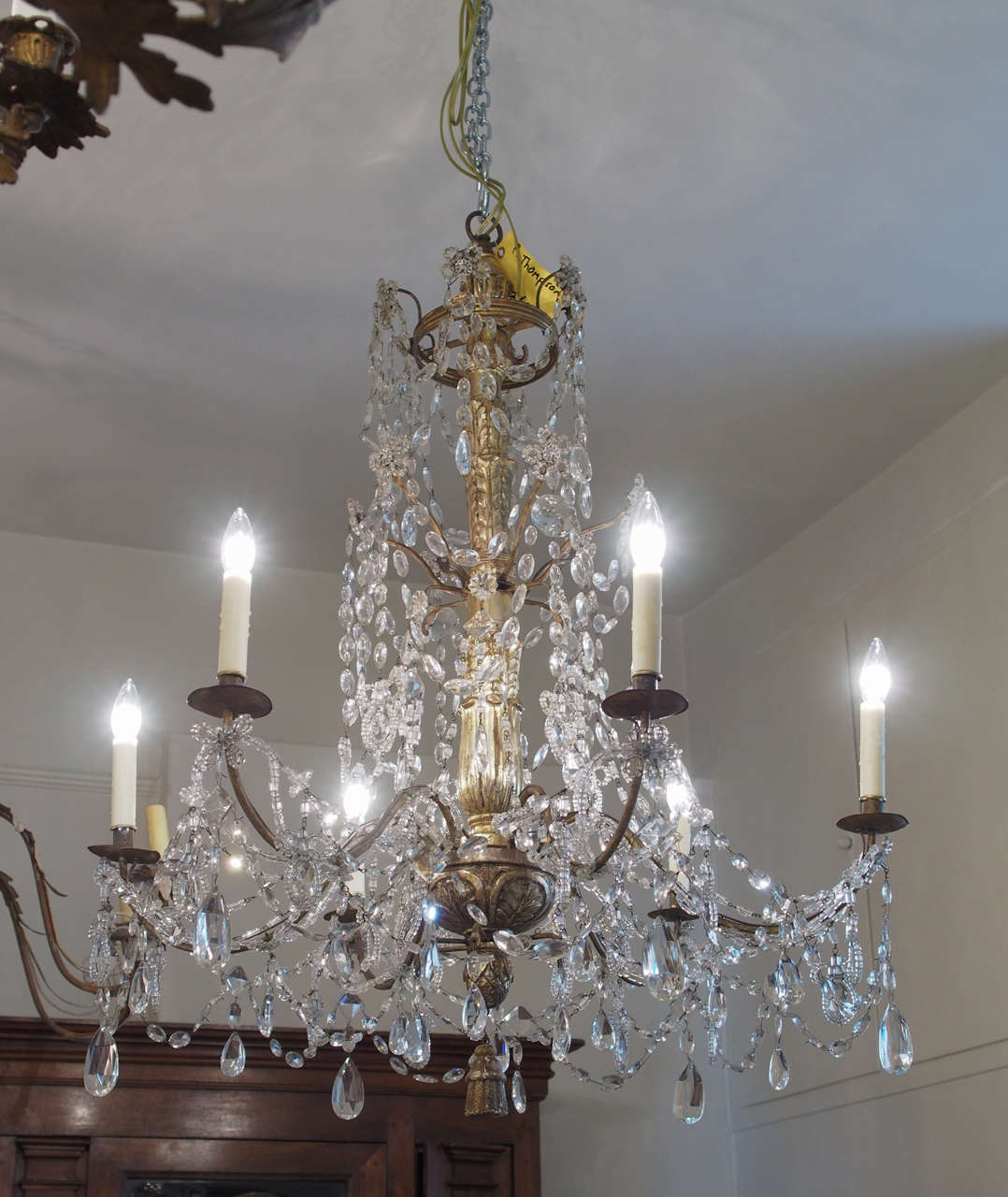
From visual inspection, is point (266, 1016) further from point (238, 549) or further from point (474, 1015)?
point (238, 549)

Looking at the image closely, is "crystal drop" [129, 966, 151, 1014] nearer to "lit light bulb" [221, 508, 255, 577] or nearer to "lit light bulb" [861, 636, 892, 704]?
"lit light bulb" [221, 508, 255, 577]

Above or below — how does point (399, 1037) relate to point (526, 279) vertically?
below

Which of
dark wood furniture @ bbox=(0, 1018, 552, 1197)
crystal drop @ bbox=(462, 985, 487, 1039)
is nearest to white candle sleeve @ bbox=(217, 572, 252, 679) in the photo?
crystal drop @ bbox=(462, 985, 487, 1039)

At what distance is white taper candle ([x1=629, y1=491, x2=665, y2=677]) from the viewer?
173 centimetres

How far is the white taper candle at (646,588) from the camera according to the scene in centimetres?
173

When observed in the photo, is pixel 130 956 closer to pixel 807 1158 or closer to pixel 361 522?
pixel 361 522

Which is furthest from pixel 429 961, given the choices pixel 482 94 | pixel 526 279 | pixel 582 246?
pixel 582 246

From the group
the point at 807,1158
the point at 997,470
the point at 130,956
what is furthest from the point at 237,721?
the point at 807,1158

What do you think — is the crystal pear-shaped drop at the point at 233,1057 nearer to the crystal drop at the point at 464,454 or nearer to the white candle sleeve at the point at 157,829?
the white candle sleeve at the point at 157,829

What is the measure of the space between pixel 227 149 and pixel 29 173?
36 centimetres

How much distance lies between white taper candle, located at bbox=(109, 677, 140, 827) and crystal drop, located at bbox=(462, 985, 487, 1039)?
0.50 m

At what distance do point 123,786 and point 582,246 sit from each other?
1541 millimetres

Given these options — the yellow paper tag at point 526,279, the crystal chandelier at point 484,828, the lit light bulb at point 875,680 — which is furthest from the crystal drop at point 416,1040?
the yellow paper tag at point 526,279

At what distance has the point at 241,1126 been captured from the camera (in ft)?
10.5
